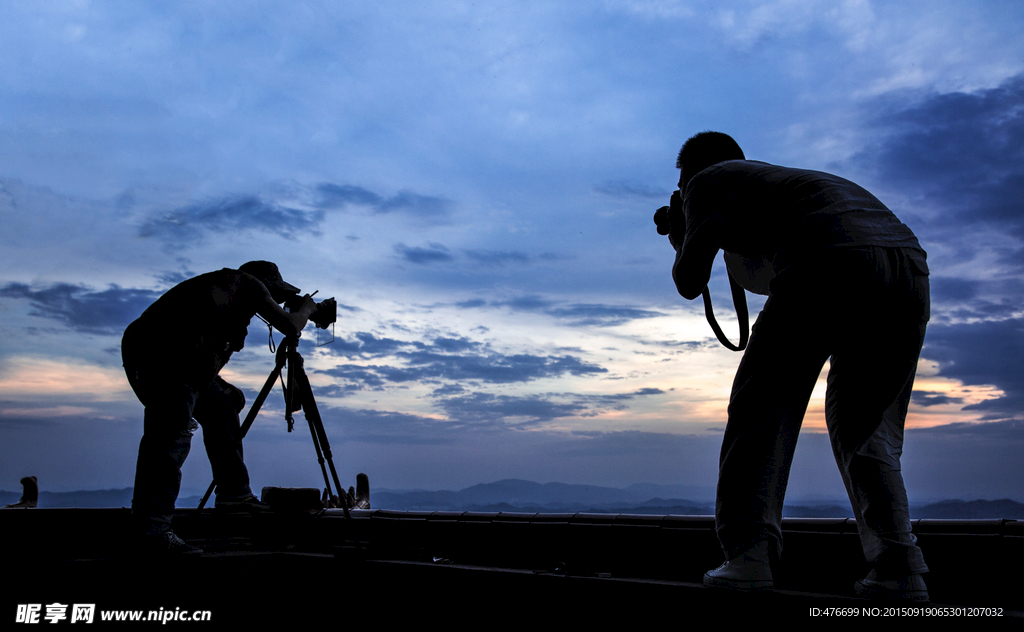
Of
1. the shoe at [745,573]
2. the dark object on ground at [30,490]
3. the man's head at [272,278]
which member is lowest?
the dark object on ground at [30,490]

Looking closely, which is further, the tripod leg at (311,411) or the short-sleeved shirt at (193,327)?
the tripod leg at (311,411)

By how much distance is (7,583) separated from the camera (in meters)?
2.53

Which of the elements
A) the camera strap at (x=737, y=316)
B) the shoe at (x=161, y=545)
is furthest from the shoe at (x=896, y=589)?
the shoe at (x=161, y=545)

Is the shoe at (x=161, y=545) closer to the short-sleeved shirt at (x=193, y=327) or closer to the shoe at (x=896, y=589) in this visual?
the short-sleeved shirt at (x=193, y=327)

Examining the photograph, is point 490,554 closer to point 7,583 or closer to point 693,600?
point 693,600

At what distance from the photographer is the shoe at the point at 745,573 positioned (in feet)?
6.03

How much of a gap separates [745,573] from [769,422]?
1.54ft

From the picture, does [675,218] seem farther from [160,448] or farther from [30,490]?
[30,490]

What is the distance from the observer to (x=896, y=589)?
1.81m

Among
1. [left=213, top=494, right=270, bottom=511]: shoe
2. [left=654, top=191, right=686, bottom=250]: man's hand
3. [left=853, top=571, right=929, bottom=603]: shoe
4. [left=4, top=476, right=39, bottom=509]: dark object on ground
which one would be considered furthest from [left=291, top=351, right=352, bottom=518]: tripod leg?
[left=4, top=476, right=39, bottom=509]: dark object on ground

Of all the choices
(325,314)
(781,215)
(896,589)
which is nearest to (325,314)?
(325,314)

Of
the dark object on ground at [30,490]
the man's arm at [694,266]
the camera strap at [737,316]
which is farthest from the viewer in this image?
the dark object on ground at [30,490]

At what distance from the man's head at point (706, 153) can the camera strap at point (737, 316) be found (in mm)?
428

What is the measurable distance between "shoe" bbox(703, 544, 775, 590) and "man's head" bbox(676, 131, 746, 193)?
137 cm
